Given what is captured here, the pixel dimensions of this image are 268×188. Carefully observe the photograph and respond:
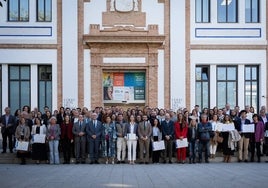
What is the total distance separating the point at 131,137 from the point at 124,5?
9.21 m

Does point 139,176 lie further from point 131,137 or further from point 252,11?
point 252,11

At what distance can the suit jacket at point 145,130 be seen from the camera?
21688 mm

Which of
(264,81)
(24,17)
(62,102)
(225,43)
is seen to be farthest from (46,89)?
(264,81)

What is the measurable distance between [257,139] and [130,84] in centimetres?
875

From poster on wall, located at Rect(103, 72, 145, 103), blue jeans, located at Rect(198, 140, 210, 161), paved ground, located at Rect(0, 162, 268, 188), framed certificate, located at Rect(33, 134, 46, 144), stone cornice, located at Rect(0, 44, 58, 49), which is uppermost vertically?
stone cornice, located at Rect(0, 44, 58, 49)

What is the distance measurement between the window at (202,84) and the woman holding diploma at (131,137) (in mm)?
7870

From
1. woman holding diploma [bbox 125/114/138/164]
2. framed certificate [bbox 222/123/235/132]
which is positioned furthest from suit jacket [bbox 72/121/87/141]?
framed certificate [bbox 222/123/235/132]

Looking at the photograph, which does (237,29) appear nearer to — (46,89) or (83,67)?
(83,67)

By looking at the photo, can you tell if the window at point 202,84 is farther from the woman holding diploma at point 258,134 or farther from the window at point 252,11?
the woman holding diploma at point 258,134

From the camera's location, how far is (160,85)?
2839cm

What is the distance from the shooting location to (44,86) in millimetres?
28531

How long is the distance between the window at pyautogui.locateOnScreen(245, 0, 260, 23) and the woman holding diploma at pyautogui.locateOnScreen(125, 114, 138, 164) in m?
10.6

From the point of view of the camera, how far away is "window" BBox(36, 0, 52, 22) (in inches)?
1121

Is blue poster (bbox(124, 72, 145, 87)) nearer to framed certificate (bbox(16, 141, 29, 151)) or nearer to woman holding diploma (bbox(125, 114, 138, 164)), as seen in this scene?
woman holding diploma (bbox(125, 114, 138, 164))
